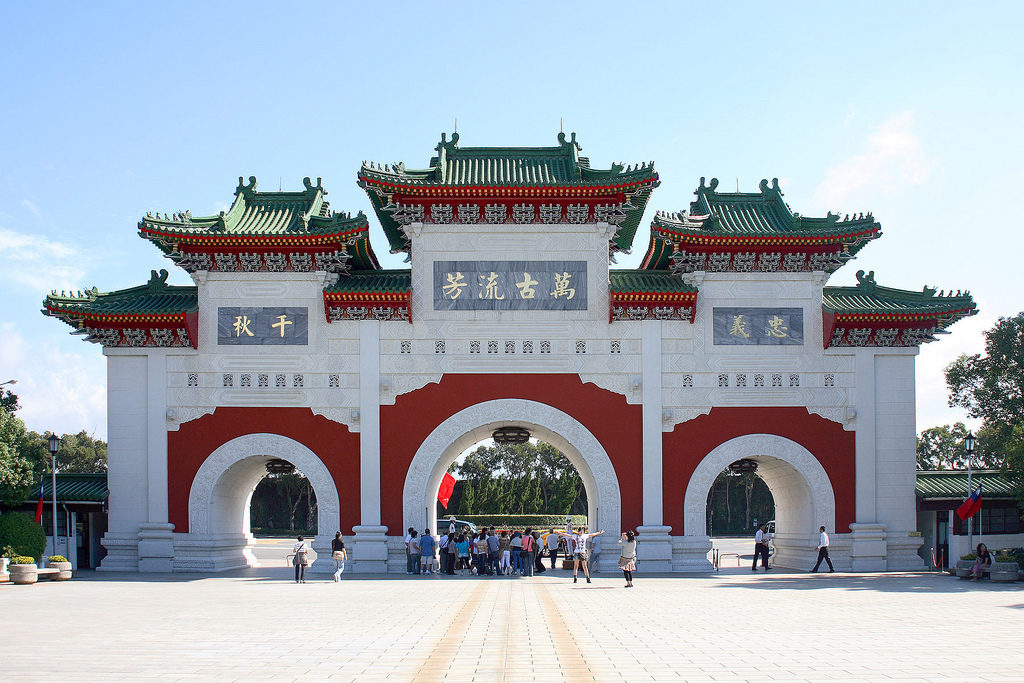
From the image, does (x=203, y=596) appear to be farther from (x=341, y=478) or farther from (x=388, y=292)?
(x=388, y=292)

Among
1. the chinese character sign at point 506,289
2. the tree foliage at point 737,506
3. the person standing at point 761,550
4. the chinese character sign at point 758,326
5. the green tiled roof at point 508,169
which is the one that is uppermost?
the green tiled roof at point 508,169

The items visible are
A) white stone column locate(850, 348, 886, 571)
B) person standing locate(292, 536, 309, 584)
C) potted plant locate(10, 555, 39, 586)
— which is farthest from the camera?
white stone column locate(850, 348, 886, 571)

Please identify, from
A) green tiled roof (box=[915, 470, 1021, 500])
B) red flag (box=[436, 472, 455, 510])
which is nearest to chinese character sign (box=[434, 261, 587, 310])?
green tiled roof (box=[915, 470, 1021, 500])

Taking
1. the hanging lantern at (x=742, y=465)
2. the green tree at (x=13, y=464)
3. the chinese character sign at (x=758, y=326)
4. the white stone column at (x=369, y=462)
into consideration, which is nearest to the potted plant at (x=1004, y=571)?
the hanging lantern at (x=742, y=465)

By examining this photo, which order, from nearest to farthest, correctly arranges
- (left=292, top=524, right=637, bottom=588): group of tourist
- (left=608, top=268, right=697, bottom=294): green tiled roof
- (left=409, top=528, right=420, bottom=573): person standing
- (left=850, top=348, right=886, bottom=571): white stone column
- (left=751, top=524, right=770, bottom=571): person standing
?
(left=292, top=524, right=637, bottom=588): group of tourist < (left=409, top=528, right=420, bottom=573): person standing < (left=850, top=348, right=886, bottom=571): white stone column < (left=608, top=268, right=697, bottom=294): green tiled roof < (left=751, top=524, right=770, bottom=571): person standing

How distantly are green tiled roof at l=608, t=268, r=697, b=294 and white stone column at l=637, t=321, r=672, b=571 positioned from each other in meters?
0.93

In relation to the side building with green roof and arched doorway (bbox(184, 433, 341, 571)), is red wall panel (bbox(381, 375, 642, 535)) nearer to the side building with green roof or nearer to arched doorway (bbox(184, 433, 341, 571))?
the side building with green roof

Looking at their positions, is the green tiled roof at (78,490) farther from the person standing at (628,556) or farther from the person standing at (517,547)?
the person standing at (628,556)

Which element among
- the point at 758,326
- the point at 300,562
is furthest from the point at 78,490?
the point at 758,326

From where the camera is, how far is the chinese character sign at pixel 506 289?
78.7 feet

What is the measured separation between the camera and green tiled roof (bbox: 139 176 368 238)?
23.3 meters

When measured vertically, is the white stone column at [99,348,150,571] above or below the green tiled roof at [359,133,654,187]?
below

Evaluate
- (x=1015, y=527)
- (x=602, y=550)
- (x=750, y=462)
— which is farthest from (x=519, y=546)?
(x=1015, y=527)

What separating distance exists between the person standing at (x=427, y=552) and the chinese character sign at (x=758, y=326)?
348 inches
